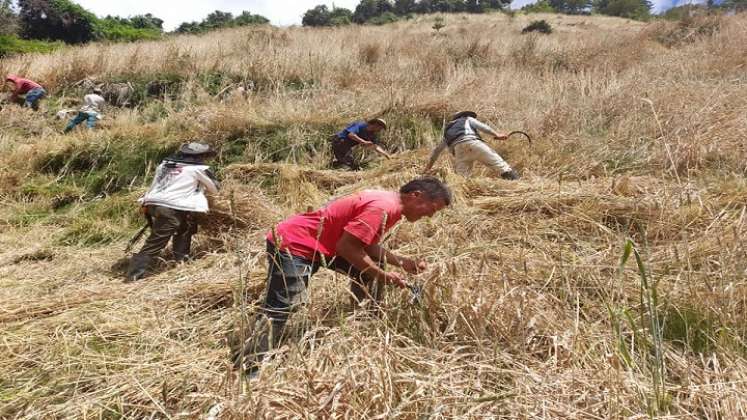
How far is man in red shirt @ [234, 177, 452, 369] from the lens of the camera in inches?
75.8

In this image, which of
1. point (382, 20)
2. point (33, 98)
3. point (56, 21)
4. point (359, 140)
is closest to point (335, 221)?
point (359, 140)

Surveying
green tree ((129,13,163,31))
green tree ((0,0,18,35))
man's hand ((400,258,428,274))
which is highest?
green tree ((129,13,163,31))

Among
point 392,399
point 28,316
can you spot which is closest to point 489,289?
point 392,399

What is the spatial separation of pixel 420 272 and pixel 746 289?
1.35 meters

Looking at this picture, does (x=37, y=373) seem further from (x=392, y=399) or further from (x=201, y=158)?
(x=201, y=158)

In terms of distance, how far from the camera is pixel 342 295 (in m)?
2.31

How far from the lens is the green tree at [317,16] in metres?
38.4

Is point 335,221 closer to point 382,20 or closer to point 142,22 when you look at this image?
Result: point 382,20

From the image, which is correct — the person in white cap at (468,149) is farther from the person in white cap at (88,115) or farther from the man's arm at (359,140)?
the person in white cap at (88,115)

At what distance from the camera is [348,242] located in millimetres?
1941

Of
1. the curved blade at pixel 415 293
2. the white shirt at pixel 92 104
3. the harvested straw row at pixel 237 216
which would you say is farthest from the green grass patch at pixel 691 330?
the white shirt at pixel 92 104

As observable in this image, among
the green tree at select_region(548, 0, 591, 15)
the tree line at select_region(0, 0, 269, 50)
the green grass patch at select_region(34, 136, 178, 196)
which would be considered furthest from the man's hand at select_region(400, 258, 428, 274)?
the green tree at select_region(548, 0, 591, 15)

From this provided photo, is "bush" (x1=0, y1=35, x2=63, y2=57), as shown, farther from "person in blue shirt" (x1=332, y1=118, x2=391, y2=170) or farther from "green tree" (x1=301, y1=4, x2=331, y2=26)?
"green tree" (x1=301, y1=4, x2=331, y2=26)

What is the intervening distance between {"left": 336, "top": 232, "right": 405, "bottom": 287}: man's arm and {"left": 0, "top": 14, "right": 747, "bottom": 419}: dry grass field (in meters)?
0.12
